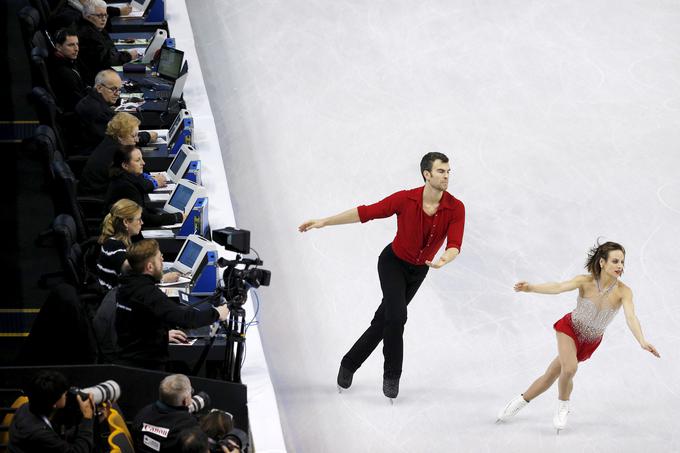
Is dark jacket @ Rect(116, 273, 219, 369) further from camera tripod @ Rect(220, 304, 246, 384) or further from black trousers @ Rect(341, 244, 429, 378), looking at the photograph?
black trousers @ Rect(341, 244, 429, 378)

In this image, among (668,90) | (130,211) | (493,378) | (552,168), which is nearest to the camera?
(130,211)

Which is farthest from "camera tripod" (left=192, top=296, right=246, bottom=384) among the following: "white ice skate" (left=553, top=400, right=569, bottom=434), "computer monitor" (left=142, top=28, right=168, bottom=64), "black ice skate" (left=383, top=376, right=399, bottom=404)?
"computer monitor" (left=142, top=28, right=168, bottom=64)

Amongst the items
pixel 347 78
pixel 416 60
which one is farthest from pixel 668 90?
pixel 347 78

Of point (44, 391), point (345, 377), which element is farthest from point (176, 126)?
point (44, 391)

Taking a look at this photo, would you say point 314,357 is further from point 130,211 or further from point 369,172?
point 369,172

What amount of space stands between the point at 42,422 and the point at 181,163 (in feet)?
10.1

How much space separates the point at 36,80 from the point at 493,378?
151 inches

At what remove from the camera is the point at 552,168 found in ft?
25.8

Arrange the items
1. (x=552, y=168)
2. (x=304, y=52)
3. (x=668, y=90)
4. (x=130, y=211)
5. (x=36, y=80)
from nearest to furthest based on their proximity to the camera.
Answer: (x=130, y=211)
(x=36, y=80)
(x=552, y=168)
(x=668, y=90)
(x=304, y=52)

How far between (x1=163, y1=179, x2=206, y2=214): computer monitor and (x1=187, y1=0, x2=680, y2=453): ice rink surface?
87cm

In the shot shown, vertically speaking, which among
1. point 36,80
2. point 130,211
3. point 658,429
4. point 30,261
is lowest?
point 658,429

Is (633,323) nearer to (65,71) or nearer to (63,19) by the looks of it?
(65,71)

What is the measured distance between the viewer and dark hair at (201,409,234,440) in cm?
426

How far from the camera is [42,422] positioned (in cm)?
396
